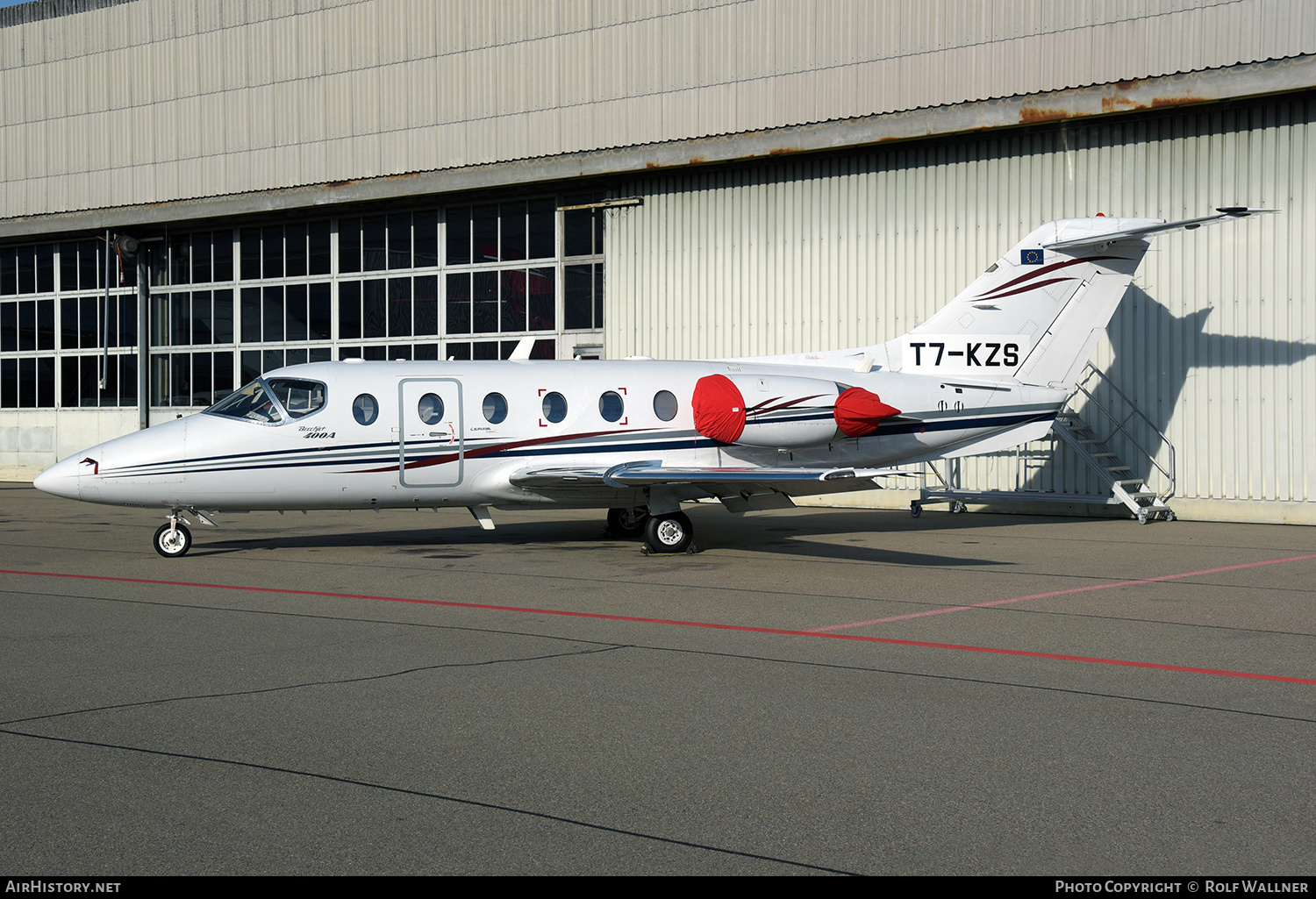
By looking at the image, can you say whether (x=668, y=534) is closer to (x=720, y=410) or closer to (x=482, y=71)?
(x=720, y=410)

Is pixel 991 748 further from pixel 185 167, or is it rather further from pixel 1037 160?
pixel 185 167

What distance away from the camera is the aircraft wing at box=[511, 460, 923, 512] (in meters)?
14.3

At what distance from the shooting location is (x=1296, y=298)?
1994 cm

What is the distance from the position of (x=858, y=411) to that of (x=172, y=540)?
30.5 ft

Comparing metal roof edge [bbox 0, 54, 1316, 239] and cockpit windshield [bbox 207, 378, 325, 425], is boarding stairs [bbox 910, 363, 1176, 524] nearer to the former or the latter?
metal roof edge [bbox 0, 54, 1316, 239]

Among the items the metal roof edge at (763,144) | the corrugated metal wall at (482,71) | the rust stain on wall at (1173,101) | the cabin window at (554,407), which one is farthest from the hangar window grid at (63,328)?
the rust stain on wall at (1173,101)

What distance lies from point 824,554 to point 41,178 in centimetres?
2911

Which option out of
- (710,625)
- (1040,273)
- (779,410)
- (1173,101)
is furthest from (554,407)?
(1173,101)

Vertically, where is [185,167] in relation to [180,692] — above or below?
above

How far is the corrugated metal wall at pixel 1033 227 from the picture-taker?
19984 millimetres

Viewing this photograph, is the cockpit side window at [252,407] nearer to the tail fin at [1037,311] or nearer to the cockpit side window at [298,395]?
the cockpit side window at [298,395]

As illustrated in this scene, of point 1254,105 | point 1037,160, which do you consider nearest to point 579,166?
point 1037,160

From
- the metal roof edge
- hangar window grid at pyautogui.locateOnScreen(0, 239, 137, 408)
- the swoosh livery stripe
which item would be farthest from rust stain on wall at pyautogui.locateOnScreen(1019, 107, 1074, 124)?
hangar window grid at pyautogui.locateOnScreen(0, 239, 137, 408)

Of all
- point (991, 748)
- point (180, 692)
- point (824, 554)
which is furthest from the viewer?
point (824, 554)
